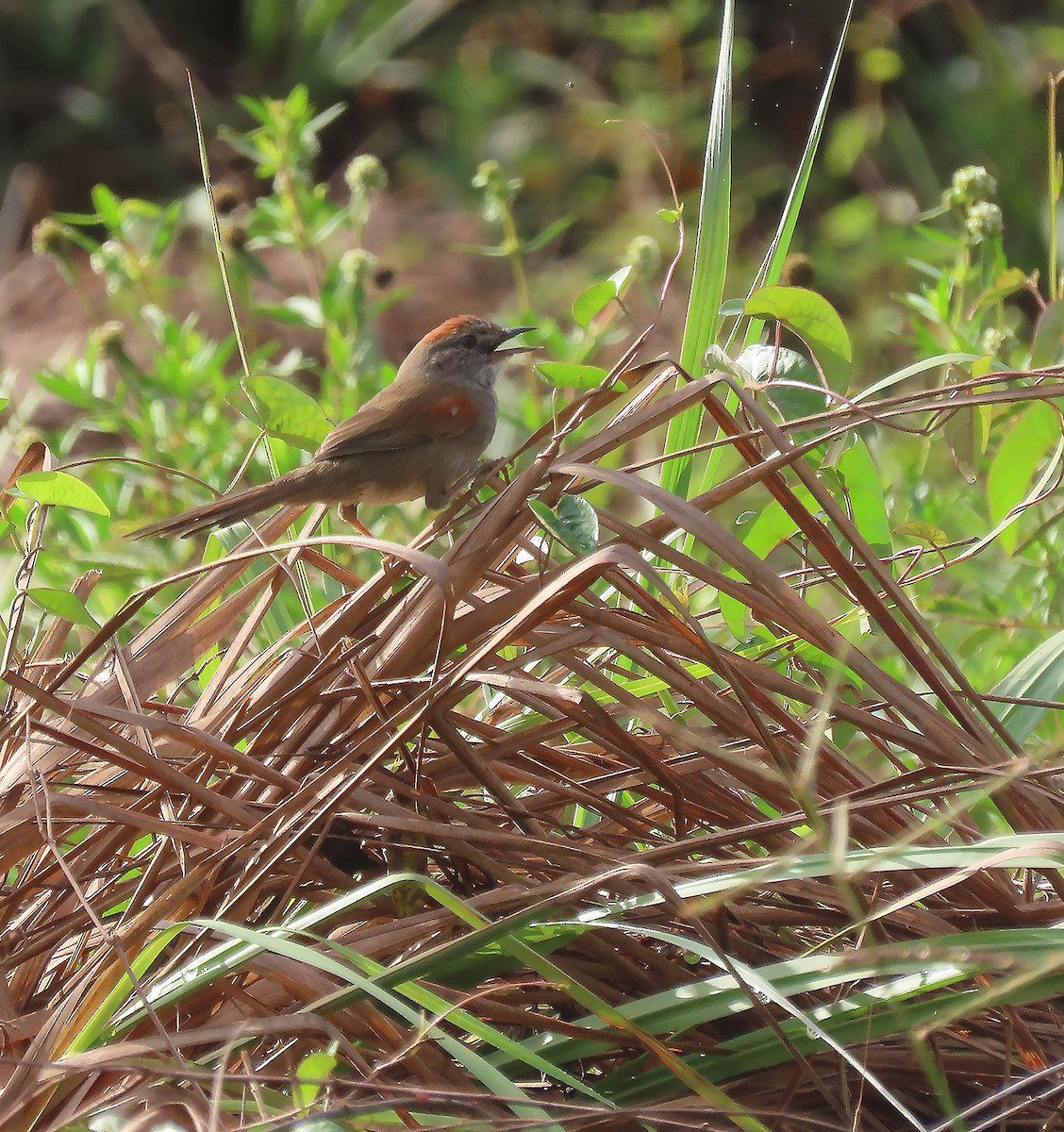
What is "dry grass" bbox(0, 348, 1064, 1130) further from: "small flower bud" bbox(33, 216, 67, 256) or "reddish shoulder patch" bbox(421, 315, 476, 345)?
"small flower bud" bbox(33, 216, 67, 256)

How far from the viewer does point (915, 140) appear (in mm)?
8633

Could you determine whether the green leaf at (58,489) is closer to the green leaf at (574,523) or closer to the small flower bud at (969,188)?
the green leaf at (574,523)

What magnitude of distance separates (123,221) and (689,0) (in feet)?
18.9

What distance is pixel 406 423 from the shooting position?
4.16 m

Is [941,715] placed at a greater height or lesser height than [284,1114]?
greater

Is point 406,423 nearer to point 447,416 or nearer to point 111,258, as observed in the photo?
point 447,416

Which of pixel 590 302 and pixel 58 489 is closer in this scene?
pixel 58 489

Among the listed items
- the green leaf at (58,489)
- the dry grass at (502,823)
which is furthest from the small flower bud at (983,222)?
the green leaf at (58,489)

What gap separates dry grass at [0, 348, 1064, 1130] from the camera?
5.70 feet

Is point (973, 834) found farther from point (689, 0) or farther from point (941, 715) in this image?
point (689, 0)

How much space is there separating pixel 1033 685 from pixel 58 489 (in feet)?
5.57

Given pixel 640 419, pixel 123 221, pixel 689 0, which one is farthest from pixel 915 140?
pixel 640 419

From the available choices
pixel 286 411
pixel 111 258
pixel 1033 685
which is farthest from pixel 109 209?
pixel 1033 685

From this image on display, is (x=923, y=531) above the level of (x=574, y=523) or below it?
above
